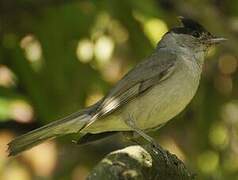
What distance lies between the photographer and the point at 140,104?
5.19m

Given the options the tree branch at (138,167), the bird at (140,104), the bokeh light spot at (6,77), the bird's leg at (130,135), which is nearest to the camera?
the tree branch at (138,167)

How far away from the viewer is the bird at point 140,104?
195 inches

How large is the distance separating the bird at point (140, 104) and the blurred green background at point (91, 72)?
96 centimetres

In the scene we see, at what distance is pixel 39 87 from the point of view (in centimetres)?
629

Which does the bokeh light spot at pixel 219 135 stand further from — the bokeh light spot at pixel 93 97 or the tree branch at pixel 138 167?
the tree branch at pixel 138 167

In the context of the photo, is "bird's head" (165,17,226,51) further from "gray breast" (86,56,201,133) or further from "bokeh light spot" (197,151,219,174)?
"bokeh light spot" (197,151,219,174)

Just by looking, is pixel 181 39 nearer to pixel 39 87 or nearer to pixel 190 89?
pixel 190 89

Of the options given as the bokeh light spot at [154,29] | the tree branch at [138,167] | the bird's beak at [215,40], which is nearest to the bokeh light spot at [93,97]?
the bokeh light spot at [154,29]

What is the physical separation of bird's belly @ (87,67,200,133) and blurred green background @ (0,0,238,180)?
1119mm

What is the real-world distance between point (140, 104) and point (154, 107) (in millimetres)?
112

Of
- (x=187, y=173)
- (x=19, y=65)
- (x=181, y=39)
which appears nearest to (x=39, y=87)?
(x=19, y=65)

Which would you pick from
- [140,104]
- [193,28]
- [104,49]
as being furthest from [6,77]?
[140,104]

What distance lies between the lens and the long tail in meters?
4.66

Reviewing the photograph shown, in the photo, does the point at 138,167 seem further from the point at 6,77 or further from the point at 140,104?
the point at 6,77
